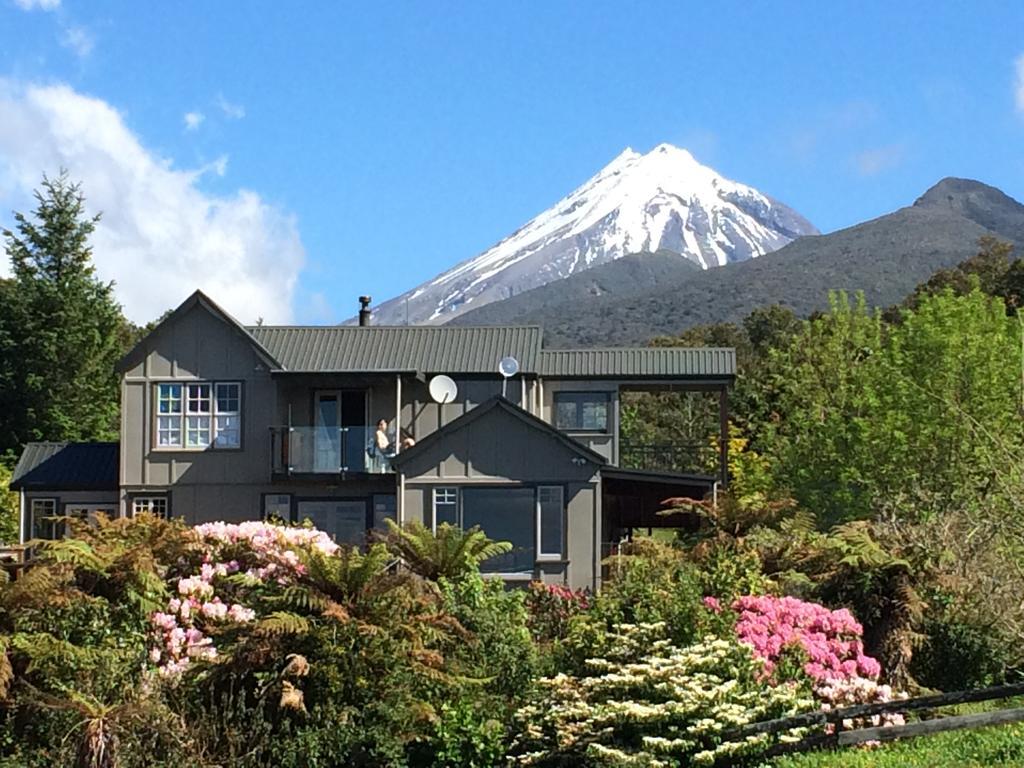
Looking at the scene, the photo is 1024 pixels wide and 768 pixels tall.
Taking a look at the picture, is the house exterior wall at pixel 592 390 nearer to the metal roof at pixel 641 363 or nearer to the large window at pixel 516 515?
the metal roof at pixel 641 363

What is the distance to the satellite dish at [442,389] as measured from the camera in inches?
1268

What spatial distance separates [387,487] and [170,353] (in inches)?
217

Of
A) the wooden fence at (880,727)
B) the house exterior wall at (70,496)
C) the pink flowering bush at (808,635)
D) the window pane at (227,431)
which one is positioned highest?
the window pane at (227,431)

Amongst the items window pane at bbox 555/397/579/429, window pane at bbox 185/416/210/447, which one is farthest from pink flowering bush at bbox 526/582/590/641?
window pane at bbox 185/416/210/447

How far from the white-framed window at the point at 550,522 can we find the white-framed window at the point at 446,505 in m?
1.57

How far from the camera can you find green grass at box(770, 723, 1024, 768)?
539 inches

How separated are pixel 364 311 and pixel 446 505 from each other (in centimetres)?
1061

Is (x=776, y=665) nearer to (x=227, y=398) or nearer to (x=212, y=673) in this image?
(x=212, y=673)

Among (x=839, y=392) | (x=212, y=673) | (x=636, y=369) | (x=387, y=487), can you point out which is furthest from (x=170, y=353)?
(x=212, y=673)

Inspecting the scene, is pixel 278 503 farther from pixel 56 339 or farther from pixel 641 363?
→ pixel 56 339

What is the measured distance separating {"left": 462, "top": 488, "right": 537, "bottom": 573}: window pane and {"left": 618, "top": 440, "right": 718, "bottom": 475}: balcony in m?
5.93

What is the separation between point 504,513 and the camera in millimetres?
29141

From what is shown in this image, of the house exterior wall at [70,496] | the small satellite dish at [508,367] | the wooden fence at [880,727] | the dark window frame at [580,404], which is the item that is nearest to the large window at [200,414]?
the house exterior wall at [70,496]

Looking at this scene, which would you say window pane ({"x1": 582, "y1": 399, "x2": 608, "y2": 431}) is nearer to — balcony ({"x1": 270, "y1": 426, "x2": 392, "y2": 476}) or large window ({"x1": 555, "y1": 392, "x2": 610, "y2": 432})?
large window ({"x1": 555, "y1": 392, "x2": 610, "y2": 432})
